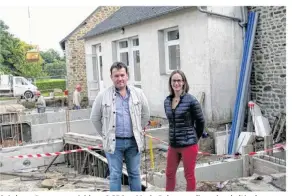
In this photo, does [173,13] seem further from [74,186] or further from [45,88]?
[45,88]

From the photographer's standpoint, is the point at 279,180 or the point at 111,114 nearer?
the point at 111,114

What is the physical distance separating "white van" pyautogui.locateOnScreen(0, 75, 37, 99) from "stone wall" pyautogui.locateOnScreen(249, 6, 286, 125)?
20.6 meters

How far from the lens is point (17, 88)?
89.1ft

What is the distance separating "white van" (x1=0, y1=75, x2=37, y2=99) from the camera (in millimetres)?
27156

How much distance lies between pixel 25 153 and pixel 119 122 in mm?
6964

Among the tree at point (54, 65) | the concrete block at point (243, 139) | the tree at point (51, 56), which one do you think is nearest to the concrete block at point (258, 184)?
the concrete block at point (243, 139)

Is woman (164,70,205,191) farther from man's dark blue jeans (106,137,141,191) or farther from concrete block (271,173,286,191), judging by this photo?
concrete block (271,173,286,191)

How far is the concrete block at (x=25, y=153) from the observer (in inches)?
397

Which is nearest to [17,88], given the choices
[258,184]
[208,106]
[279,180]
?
[208,106]

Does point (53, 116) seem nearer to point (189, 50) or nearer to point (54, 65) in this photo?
point (189, 50)

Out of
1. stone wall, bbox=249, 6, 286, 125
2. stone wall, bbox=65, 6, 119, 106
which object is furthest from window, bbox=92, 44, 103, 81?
stone wall, bbox=249, 6, 286, 125

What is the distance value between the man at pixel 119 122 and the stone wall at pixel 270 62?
21.6ft

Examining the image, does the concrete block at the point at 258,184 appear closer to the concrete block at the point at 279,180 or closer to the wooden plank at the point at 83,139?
the concrete block at the point at 279,180

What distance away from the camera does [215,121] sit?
10.1m
